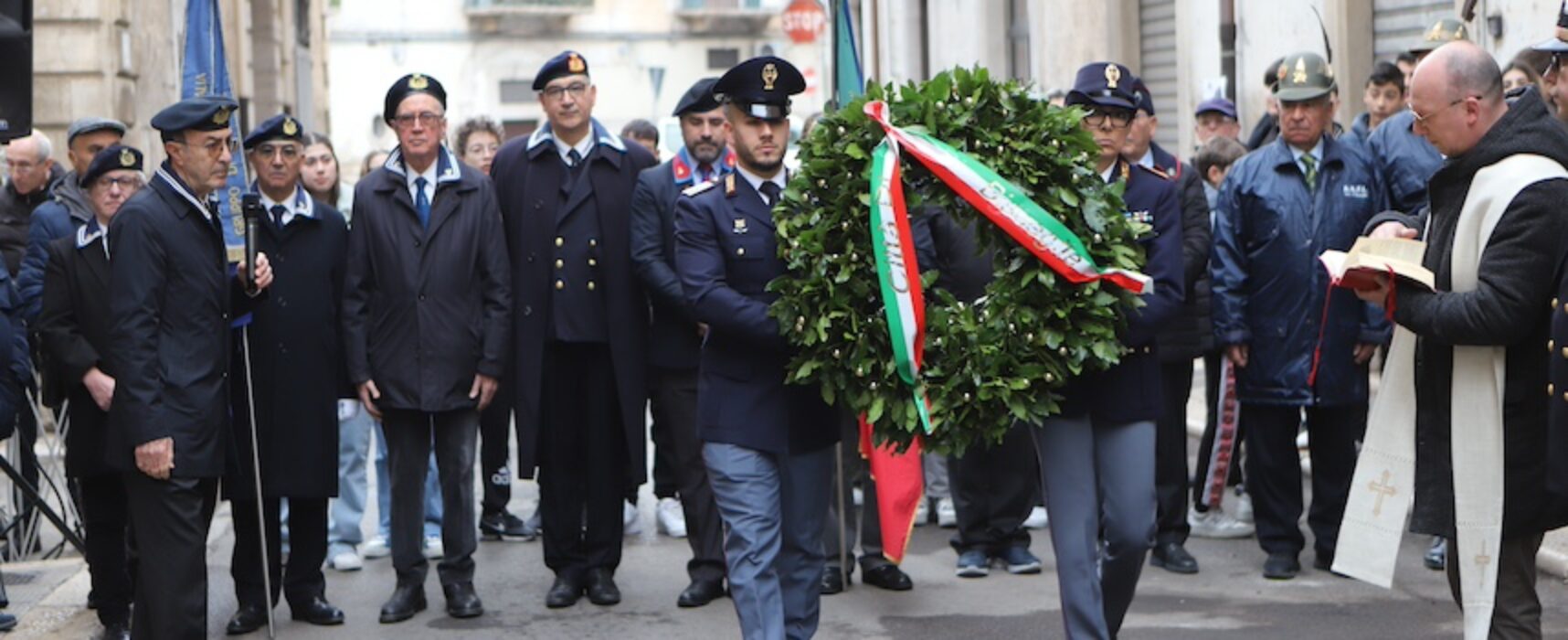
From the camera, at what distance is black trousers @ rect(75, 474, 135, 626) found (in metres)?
8.88

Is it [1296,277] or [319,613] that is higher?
[1296,277]

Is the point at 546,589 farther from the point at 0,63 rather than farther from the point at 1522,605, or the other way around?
the point at 1522,605

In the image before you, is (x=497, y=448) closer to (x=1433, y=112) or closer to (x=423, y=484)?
(x=423, y=484)

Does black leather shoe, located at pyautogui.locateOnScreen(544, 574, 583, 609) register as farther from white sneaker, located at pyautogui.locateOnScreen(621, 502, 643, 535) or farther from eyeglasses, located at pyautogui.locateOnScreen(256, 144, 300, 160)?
eyeglasses, located at pyautogui.locateOnScreen(256, 144, 300, 160)

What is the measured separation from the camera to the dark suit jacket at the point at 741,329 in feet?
24.4

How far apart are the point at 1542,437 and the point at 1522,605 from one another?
0.47 metres

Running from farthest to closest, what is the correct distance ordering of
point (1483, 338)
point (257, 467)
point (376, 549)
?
point (376, 549), point (257, 467), point (1483, 338)

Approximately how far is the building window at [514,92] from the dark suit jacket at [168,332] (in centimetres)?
4357

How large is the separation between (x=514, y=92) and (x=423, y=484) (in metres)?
42.9

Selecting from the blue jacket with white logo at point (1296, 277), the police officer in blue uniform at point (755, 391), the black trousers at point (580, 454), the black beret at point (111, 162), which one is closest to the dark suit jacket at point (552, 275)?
the black trousers at point (580, 454)

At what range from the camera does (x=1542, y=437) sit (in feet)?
20.2

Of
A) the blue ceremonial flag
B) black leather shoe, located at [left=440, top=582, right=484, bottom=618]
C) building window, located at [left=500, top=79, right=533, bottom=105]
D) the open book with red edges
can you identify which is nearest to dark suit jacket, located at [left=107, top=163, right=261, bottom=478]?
the blue ceremonial flag

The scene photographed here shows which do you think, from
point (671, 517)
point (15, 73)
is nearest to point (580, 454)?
point (671, 517)

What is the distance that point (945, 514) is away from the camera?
1128 centimetres
